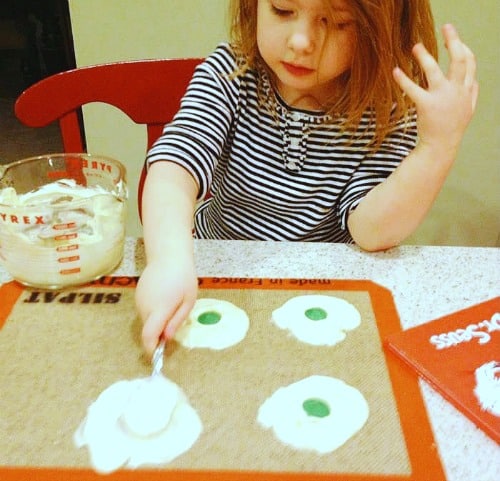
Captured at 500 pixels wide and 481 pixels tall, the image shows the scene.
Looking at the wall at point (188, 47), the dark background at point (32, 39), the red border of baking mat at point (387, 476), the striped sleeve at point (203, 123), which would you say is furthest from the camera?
the dark background at point (32, 39)

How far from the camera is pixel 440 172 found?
673 mm

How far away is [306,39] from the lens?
63 centimetres

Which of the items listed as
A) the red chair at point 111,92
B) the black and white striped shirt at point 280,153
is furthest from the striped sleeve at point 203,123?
the red chair at point 111,92

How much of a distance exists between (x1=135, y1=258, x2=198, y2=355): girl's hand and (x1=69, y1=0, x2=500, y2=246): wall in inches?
39.8

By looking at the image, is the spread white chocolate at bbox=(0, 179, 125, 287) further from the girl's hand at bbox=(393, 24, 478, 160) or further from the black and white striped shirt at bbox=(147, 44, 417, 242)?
the girl's hand at bbox=(393, 24, 478, 160)

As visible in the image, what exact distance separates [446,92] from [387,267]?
0.21 meters

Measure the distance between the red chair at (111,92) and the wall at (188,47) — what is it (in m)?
0.52

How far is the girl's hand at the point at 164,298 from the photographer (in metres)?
0.49

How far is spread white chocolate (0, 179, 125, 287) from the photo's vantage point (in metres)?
0.58

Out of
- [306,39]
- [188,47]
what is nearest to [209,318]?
[306,39]

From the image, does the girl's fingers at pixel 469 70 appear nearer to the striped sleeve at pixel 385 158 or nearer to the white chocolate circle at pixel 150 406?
the striped sleeve at pixel 385 158

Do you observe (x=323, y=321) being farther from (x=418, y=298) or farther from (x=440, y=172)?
(x=440, y=172)

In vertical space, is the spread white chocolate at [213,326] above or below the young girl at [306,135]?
below

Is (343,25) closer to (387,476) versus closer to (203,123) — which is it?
(203,123)
